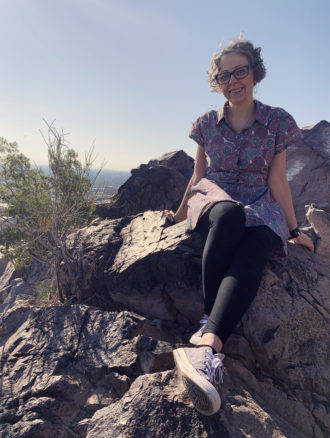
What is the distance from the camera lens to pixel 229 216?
2168 millimetres

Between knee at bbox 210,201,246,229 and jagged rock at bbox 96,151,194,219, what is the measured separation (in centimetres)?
325

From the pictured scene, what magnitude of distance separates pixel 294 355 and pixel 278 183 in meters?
1.34

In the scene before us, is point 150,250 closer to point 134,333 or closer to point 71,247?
point 134,333

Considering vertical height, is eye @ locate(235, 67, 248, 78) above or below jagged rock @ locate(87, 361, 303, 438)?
above

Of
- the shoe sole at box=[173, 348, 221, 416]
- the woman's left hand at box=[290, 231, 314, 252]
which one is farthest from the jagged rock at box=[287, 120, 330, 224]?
the shoe sole at box=[173, 348, 221, 416]

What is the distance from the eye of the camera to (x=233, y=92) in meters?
2.69

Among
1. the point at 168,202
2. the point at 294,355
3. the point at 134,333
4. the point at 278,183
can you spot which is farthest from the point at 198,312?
the point at 168,202

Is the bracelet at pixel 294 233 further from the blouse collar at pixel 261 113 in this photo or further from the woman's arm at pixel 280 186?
the blouse collar at pixel 261 113

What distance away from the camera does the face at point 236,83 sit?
263 centimetres

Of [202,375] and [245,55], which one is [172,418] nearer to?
[202,375]

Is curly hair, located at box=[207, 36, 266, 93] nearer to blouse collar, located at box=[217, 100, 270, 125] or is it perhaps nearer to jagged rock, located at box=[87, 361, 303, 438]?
blouse collar, located at box=[217, 100, 270, 125]

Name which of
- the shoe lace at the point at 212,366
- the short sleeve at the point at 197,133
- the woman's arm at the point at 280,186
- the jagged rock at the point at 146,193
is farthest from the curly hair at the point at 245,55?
the jagged rock at the point at 146,193

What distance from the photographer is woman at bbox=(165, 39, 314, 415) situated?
1.98 metres

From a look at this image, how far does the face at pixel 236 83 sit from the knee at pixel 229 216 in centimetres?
103
